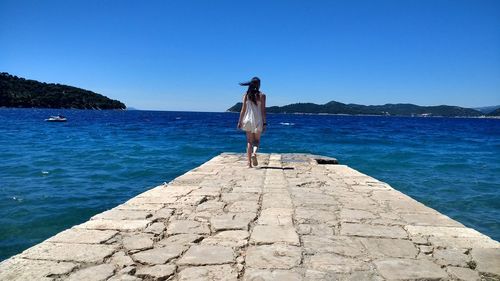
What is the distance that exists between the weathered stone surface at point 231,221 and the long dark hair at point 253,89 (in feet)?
11.5

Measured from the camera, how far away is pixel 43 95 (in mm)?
121438

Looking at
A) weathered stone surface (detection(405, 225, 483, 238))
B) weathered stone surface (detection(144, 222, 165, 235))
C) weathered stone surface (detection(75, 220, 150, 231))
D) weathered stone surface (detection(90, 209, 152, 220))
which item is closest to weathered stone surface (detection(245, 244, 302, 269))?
weathered stone surface (detection(144, 222, 165, 235))

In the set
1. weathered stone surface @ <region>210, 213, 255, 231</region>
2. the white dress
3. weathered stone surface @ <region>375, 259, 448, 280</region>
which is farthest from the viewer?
the white dress

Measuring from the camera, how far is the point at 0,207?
22.3 ft

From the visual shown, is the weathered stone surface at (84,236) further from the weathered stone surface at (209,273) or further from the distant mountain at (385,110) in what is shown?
the distant mountain at (385,110)

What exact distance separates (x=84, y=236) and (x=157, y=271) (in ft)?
3.32

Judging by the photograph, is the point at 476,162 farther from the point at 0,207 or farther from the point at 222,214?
the point at 0,207

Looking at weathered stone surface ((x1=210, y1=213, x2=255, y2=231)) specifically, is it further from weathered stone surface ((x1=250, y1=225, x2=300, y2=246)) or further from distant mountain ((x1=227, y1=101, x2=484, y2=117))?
distant mountain ((x1=227, y1=101, x2=484, y2=117))

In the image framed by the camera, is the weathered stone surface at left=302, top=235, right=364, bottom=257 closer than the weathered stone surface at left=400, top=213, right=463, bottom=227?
Yes

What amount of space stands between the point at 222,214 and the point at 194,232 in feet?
2.07

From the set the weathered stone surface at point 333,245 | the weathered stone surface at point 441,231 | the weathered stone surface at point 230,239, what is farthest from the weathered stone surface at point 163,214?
the weathered stone surface at point 441,231

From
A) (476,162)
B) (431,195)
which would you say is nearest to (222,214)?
(431,195)

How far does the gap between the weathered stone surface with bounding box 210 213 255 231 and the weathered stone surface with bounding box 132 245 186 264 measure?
56 cm

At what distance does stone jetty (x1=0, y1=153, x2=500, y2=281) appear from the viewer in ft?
8.45
